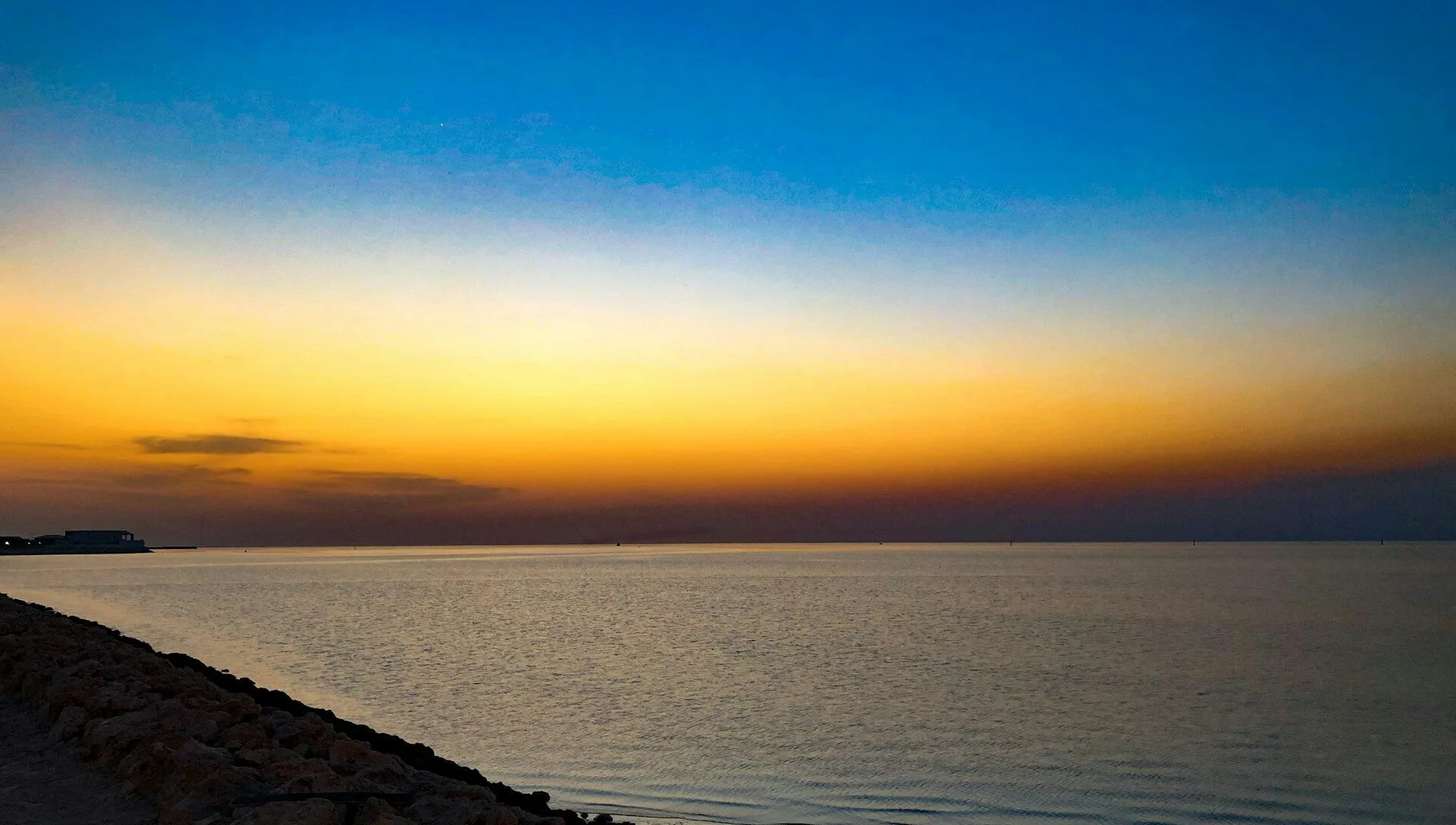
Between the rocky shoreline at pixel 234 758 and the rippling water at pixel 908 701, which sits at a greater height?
the rocky shoreline at pixel 234 758

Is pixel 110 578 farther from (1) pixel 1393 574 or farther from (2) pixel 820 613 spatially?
(1) pixel 1393 574

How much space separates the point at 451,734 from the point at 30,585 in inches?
3752

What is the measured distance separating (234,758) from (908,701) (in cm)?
1834

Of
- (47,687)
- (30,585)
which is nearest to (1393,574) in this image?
(47,687)

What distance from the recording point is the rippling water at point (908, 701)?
16.2 metres

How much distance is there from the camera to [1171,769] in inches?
695

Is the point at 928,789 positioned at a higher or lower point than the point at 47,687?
lower

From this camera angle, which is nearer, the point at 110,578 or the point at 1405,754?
the point at 1405,754

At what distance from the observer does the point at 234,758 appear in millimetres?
10180

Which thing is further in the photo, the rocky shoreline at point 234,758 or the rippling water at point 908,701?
the rippling water at point 908,701

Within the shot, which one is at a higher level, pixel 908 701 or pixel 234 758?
pixel 234 758

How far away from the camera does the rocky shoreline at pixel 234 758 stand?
8312mm

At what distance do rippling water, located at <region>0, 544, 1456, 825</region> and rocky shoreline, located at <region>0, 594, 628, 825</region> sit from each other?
452 centimetres

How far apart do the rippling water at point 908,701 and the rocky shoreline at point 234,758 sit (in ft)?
14.8
